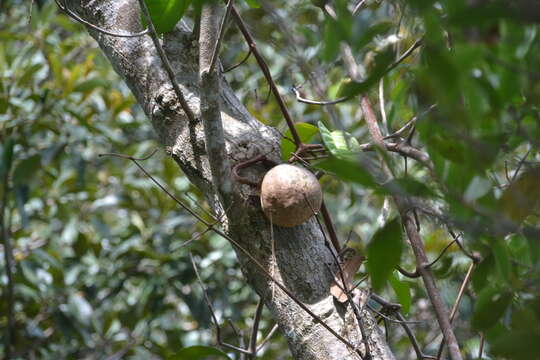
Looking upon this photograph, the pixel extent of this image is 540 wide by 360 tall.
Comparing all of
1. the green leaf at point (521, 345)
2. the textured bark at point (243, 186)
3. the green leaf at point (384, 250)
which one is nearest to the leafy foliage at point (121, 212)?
the textured bark at point (243, 186)

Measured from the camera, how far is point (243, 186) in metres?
1.21

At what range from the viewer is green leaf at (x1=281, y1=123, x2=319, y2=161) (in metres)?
1.30

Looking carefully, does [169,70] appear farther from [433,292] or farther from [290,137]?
[433,292]

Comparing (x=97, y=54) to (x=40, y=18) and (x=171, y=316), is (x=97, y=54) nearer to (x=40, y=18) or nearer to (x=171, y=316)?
(x=40, y=18)

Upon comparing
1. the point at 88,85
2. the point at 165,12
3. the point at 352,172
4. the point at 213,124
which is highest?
the point at 88,85

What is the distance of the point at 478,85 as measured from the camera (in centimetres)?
59

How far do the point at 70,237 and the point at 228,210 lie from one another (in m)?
1.86

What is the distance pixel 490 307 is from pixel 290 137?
67 centimetres

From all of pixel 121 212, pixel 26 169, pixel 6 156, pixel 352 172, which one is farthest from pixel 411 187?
pixel 121 212

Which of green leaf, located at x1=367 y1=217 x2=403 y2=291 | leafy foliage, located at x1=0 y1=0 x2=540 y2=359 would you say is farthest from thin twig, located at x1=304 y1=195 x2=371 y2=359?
green leaf, located at x1=367 y1=217 x2=403 y2=291

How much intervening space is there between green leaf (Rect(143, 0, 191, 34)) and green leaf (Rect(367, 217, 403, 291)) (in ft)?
2.06

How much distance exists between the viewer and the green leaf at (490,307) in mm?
779

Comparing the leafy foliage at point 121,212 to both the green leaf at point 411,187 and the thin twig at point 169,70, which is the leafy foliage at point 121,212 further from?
the green leaf at point 411,187

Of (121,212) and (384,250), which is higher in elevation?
(121,212)
